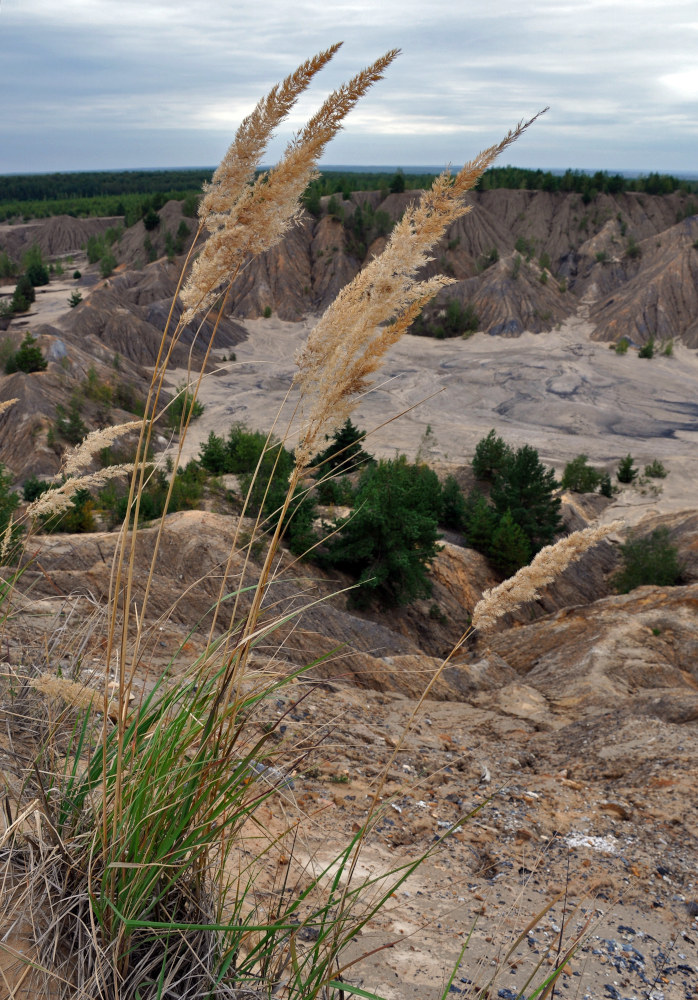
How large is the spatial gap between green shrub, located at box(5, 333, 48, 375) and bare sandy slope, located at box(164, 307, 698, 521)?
7.05 metres

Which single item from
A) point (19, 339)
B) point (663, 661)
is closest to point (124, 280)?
point (19, 339)

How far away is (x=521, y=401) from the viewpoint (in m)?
39.8

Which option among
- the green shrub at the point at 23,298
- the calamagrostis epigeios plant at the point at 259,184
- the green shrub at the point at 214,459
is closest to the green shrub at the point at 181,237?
the green shrub at the point at 23,298

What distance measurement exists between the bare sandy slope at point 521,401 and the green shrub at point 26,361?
7053 millimetres

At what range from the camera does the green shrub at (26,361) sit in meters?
27.8

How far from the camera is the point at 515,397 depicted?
4034cm

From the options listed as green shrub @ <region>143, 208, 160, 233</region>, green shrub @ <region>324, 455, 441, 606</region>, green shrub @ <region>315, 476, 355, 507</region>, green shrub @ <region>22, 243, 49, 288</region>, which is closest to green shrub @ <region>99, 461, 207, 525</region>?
green shrub @ <region>315, 476, 355, 507</region>

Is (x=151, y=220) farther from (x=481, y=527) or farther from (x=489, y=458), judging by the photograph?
(x=481, y=527)

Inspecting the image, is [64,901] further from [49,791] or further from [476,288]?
[476,288]

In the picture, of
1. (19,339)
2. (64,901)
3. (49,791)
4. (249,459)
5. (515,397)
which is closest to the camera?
(64,901)

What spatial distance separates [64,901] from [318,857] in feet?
8.13

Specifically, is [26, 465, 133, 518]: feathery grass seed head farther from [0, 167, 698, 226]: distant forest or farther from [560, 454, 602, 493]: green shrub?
[0, 167, 698, 226]: distant forest

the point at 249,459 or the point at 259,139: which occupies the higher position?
the point at 259,139

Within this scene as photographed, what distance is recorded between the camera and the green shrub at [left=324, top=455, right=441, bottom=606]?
14.5 metres
